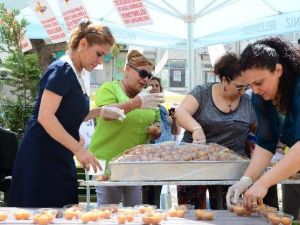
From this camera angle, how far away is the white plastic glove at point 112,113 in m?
2.91

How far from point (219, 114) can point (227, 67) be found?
0.30 m

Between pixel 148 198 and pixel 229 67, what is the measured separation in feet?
3.72

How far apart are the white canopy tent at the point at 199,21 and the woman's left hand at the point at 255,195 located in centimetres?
370

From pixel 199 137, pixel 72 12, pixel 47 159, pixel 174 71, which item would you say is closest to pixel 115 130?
pixel 199 137

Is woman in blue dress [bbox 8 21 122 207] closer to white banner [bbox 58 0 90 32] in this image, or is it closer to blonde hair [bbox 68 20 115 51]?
blonde hair [bbox 68 20 115 51]

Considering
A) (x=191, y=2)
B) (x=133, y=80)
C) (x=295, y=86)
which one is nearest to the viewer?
(x=295, y=86)

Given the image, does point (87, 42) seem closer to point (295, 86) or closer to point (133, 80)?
point (133, 80)

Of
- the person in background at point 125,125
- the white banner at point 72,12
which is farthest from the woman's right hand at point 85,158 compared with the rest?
the white banner at point 72,12

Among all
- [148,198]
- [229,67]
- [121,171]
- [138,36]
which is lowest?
[148,198]

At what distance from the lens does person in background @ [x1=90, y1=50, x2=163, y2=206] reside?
3.19 meters

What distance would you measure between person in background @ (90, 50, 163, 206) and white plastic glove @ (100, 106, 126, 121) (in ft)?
0.49

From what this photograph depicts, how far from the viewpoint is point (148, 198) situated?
11.5 feet

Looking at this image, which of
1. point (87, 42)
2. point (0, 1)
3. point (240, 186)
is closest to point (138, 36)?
point (0, 1)

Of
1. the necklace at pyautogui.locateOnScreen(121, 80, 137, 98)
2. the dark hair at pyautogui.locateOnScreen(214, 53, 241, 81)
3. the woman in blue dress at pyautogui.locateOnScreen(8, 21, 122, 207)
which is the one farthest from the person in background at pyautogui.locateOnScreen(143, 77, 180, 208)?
the woman in blue dress at pyautogui.locateOnScreen(8, 21, 122, 207)
